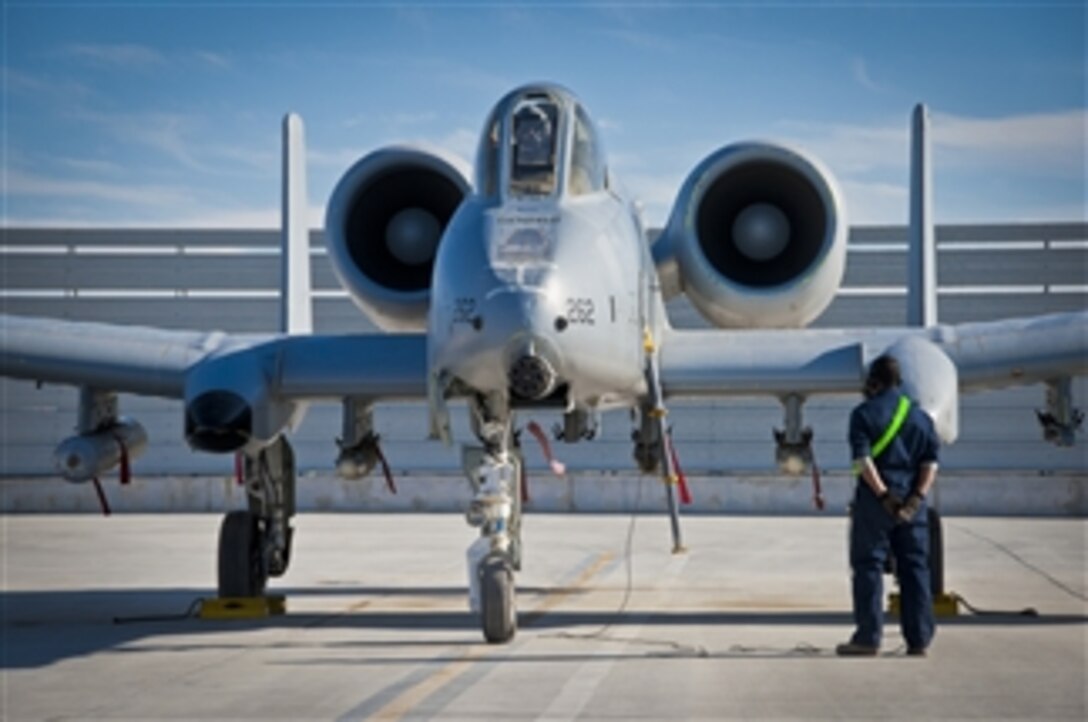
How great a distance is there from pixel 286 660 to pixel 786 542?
47.5 ft

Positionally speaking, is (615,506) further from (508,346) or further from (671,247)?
(508,346)

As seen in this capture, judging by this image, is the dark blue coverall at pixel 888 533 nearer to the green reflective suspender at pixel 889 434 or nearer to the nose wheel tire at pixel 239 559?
the green reflective suspender at pixel 889 434

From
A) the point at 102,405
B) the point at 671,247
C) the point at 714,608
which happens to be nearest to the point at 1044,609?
the point at 714,608

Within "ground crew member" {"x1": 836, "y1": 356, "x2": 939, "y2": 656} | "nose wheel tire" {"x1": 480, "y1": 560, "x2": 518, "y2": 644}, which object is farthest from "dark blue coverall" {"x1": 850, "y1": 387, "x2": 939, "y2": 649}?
"nose wheel tire" {"x1": 480, "y1": 560, "x2": 518, "y2": 644}

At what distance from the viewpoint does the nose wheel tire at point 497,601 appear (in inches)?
450

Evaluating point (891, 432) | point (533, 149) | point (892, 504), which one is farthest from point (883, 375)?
point (533, 149)

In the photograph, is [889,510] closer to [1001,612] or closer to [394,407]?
[1001,612]

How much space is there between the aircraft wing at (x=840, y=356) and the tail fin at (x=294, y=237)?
453 centimetres

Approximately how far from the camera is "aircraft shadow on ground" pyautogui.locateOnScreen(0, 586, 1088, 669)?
39.7 feet

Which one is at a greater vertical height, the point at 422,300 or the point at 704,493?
the point at 422,300

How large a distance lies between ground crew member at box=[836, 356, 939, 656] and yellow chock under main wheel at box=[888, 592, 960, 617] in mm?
3205

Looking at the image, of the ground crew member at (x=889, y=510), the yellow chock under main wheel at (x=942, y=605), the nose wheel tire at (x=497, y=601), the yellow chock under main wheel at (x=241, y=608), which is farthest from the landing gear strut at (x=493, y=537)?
the yellow chock under main wheel at (x=942, y=605)

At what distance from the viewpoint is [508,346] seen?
1111cm

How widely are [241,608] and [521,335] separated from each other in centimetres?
469
